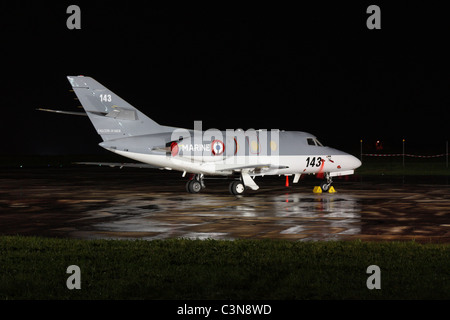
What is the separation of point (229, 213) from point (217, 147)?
6.66 meters

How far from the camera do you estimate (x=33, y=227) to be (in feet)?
54.0

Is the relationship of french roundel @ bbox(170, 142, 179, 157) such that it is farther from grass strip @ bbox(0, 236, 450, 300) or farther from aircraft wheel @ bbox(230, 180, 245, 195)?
grass strip @ bbox(0, 236, 450, 300)

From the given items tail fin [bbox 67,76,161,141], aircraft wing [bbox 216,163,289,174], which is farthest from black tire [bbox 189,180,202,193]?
tail fin [bbox 67,76,161,141]

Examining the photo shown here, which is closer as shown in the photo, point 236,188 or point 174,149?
point 174,149

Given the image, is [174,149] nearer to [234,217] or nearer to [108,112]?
[108,112]

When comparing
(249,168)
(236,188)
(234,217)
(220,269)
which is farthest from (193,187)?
(220,269)

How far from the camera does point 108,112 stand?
24516mm

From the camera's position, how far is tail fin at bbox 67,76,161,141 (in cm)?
2425

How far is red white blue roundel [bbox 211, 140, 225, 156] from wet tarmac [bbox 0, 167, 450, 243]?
1.81 m

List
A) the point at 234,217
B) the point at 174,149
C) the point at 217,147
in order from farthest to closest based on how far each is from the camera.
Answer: the point at 217,147 → the point at 174,149 → the point at 234,217

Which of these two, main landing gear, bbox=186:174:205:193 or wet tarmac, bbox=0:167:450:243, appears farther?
main landing gear, bbox=186:174:205:193

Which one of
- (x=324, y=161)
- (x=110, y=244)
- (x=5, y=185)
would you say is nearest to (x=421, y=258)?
(x=110, y=244)

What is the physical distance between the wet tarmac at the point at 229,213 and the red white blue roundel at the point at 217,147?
1815 millimetres

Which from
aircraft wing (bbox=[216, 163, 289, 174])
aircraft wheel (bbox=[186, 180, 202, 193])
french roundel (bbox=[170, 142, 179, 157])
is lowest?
aircraft wheel (bbox=[186, 180, 202, 193])
